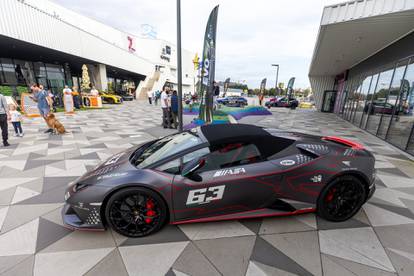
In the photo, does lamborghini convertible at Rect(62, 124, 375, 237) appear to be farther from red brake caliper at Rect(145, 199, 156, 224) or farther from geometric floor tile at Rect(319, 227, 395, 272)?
geometric floor tile at Rect(319, 227, 395, 272)

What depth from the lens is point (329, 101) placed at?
67.3 feet

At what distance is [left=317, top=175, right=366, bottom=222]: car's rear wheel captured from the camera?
2.51 metres

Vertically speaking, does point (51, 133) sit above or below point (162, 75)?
below

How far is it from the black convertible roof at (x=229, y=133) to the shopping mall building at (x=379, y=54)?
231 inches

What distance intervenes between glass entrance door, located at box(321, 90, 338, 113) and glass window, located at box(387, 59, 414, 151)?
14.3 m

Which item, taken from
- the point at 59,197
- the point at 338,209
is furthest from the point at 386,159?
the point at 59,197

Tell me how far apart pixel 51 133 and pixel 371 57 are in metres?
16.6

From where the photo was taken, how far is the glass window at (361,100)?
10.9 m

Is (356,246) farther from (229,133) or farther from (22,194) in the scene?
(22,194)

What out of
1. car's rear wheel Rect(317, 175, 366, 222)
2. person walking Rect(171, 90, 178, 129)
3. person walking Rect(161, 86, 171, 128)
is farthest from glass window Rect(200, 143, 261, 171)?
person walking Rect(161, 86, 171, 128)

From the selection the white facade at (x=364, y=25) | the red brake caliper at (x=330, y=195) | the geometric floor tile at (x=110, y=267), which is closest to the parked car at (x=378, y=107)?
the white facade at (x=364, y=25)

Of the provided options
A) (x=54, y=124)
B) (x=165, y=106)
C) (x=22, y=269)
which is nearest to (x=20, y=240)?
(x=22, y=269)

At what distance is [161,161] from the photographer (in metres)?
2.28

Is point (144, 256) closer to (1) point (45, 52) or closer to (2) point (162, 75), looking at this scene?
(1) point (45, 52)
